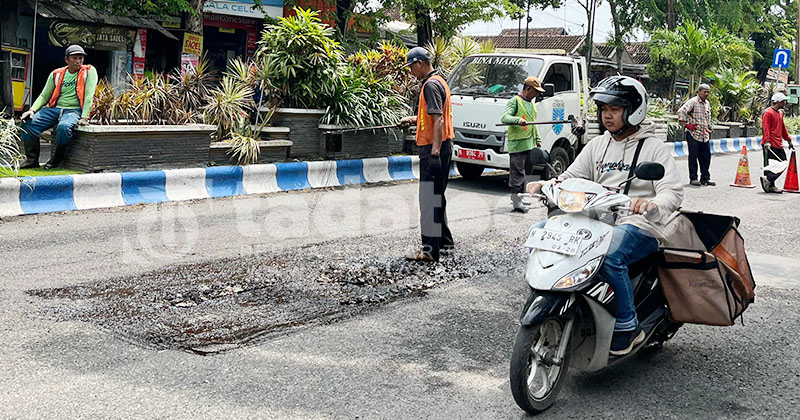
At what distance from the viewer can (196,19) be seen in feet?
55.5

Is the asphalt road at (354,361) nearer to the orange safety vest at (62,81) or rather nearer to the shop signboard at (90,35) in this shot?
the orange safety vest at (62,81)

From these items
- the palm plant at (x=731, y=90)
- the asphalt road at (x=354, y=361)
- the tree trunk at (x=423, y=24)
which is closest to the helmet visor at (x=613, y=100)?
the asphalt road at (x=354, y=361)

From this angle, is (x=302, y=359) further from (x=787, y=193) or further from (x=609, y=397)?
(x=787, y=193)

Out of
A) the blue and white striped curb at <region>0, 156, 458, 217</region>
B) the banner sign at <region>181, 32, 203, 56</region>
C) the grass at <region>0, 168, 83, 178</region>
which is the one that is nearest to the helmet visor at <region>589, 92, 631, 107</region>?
the blue and white striped curb at <region>0, 156, 458, 217</region>

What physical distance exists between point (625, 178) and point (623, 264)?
682mm

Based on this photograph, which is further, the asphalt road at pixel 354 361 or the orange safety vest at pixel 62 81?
the orange safety vest at pixel 62 81

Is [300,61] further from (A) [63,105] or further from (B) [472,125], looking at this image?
(A) [63,105]

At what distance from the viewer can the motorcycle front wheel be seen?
158 inches

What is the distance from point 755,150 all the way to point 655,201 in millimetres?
23992

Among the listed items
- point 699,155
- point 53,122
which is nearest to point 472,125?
point 699,155

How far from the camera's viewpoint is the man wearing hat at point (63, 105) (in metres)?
10.4

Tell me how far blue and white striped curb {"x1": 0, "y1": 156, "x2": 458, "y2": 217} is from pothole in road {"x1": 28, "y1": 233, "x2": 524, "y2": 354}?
125 inches

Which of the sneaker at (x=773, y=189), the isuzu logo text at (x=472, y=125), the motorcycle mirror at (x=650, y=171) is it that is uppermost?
the isuzu logo text at (x=472, y=125)

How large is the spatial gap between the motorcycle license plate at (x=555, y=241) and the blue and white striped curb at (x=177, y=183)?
673 cm
